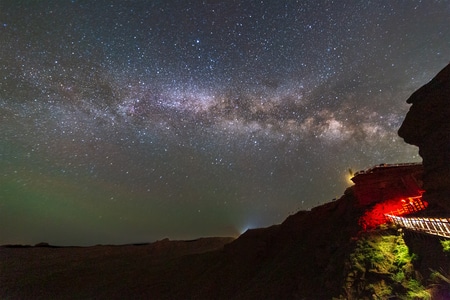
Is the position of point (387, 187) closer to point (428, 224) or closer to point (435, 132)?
point (435, 132)

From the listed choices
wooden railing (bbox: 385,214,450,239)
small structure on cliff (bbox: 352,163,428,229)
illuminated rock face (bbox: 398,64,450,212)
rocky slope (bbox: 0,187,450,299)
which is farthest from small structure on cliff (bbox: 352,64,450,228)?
rocky slope (bbox: 0,187,450,299)

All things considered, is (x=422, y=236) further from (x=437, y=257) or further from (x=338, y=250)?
(x=338, y=250)

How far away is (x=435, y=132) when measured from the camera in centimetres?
1138

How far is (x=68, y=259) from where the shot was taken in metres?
48.3

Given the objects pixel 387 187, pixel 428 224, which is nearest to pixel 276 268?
pixel 387 187

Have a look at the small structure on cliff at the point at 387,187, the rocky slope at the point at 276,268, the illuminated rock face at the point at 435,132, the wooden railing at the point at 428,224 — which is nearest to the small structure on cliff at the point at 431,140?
the illuminated rock face at the point at 435,132

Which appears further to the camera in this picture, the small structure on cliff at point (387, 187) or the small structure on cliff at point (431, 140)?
the small structure on cliff at point (387, 187)

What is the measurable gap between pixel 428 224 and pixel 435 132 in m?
4.01

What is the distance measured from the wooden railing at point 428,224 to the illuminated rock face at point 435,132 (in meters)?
1.38

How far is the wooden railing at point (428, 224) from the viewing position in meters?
8.55

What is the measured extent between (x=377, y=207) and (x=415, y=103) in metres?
7.31

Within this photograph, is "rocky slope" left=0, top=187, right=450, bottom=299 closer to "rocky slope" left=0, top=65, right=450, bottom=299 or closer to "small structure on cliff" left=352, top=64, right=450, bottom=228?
"rocky slope" left=0, top=65, right=450, bottom=299

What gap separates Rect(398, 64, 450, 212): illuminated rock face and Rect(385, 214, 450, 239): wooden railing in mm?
1384

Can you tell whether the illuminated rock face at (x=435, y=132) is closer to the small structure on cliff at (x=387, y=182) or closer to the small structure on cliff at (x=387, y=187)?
the small structure on cliff at (x=387, y=187)
